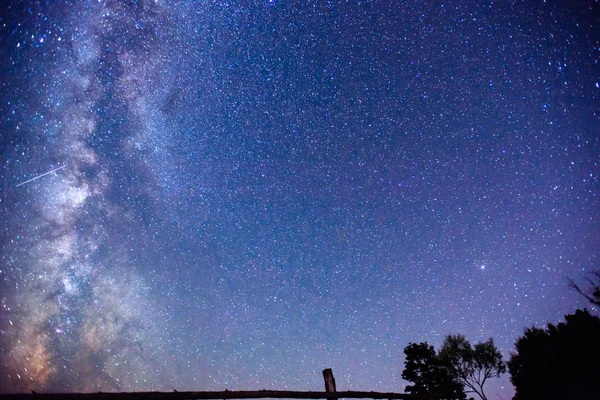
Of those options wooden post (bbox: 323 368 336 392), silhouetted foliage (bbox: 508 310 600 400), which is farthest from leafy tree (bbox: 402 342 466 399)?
wooden post (bbox: 323 368 336 392)

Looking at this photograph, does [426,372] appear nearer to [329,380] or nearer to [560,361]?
[560,361]

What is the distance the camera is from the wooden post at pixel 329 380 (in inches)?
254

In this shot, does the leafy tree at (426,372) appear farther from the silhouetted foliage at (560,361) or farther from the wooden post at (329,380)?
the wooden post at (329,380)

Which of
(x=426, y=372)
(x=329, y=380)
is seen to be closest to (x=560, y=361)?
(x=426, y=372)

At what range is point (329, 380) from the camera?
653cm

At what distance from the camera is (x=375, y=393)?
22.1ft

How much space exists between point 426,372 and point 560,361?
30.8 ft

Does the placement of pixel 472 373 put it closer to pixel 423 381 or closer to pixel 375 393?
pixel 423 381

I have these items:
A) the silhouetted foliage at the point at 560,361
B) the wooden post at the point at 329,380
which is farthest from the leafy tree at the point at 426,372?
the wooden post at the point at 329,380

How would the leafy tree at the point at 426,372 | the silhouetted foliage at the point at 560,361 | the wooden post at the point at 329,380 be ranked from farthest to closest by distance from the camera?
1. the leafy tree at the point at 426,372
2. the silhouetted foliage at the point at 560,361
3. the wooden post at the point at 329,380

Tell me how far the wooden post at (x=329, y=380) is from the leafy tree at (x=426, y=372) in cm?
2285

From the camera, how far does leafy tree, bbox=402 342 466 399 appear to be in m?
24.5

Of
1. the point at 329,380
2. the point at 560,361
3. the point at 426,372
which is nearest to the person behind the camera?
the point at 329,380

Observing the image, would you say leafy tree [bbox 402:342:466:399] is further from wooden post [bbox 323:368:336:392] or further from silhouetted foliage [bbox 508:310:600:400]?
wooden post [bbox 323:368:336:392]
